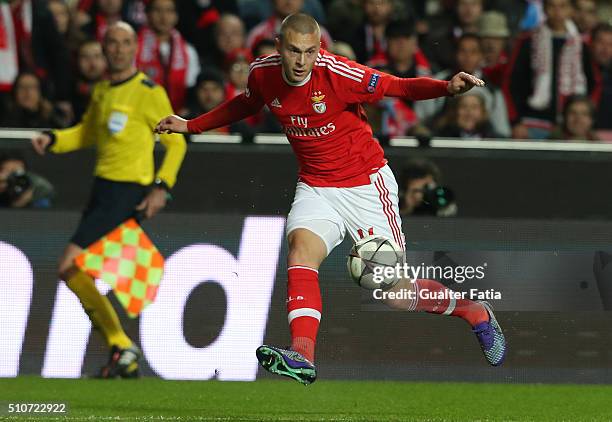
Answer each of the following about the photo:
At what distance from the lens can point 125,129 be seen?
9727 mm

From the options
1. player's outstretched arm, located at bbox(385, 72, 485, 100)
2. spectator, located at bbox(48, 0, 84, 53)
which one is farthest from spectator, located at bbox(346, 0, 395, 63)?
player's outstretched arm, located at bbox(385, 72, 485, 100)

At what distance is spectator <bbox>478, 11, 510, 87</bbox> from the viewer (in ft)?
39.5

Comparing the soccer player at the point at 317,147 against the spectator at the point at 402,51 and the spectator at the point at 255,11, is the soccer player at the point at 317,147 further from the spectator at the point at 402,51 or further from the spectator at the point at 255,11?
the spectator at the point at 255,11

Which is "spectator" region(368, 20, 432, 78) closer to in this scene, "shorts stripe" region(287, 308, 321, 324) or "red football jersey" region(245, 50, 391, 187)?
"red football jersey" region(245, 50, 391, 187)

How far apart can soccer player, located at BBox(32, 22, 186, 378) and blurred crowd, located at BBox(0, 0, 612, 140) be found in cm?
121

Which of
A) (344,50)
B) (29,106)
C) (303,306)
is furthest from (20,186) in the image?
(303,306)

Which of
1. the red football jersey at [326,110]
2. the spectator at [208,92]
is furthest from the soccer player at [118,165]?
the red football jersey at [326,110]

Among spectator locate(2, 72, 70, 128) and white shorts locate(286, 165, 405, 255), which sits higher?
white shorts locate(286, 165, 405, 255)

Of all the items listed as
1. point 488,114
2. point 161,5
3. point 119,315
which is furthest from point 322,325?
point 161,5

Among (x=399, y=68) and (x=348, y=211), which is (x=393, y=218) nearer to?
(x=348, y=211)

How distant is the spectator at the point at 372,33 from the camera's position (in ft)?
39.3

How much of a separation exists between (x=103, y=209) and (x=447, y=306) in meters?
2.74

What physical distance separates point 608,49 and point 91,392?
611 centimetres

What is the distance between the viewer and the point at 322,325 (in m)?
9.84
